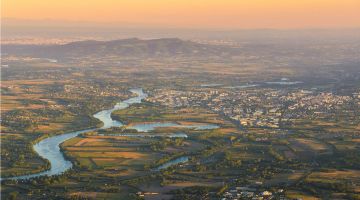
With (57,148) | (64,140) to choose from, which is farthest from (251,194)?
(64,140)

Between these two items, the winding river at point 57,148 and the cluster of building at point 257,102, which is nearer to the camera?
the winding river at point 57,148

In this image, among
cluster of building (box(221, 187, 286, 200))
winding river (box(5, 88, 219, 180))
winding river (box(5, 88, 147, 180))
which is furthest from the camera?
winding river (box(5, 88, 219, 180))

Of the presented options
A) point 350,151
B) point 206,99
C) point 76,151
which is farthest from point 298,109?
point 76,151

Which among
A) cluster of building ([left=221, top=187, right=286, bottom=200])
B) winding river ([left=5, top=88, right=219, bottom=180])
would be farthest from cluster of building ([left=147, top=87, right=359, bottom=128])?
cluster of building ([left=221, top=187, right=286, bottom=200])

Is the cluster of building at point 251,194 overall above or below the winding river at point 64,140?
above

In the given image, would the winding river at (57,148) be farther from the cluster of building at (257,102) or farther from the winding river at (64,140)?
the cluster of building at (257,102)

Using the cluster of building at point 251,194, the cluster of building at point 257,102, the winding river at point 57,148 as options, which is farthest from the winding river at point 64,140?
the cluster of building at point 251,194

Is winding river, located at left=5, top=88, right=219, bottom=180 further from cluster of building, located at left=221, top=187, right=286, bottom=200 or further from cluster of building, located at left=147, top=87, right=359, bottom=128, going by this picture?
cluster of building, located at left=221, top=187, right=286, bottom=200

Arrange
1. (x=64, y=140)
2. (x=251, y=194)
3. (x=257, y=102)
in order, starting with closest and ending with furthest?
(x=251, y=194)
(x=64, y=140)
(x=257, y=102)

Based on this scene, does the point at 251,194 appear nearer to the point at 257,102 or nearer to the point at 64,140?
the point at 64,140

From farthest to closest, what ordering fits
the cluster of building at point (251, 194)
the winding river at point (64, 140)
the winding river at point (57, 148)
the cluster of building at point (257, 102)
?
the cluster of building at point (257, 102)
the winding river at point (64, 140)
the winding river at point (57, 148)
the cluster of building at point (251, 194)

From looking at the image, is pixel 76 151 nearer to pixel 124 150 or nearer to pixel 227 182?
pixel 124 150
